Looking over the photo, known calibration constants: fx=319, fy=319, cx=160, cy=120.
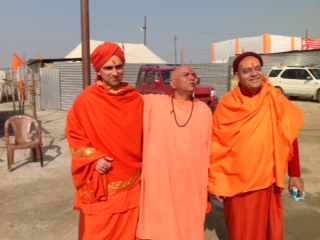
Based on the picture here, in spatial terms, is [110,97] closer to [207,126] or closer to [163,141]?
[163,141]

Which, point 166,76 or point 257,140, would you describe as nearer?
point 257,140

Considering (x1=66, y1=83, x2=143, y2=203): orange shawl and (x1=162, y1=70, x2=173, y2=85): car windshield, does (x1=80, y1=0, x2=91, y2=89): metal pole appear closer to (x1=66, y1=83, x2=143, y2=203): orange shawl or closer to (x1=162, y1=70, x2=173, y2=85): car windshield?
(x1=66, y1=83, x2=143, y2=203): orange shawl

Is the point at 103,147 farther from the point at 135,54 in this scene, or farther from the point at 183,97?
the point at 135,54

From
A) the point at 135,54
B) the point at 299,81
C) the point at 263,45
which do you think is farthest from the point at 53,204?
the point at 263,45

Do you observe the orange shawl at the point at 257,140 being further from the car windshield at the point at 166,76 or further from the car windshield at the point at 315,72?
the car windshield at the point at 315,72

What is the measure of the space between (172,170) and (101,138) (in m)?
0.54

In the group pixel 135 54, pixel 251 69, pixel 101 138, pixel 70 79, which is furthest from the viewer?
pixel 135 54

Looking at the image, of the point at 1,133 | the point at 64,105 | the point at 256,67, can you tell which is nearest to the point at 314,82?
the point at 64,105

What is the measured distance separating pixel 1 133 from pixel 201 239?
750cm

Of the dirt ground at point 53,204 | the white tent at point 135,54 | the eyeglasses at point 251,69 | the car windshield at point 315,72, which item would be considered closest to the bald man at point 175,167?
the eyeglasses at point 251,69

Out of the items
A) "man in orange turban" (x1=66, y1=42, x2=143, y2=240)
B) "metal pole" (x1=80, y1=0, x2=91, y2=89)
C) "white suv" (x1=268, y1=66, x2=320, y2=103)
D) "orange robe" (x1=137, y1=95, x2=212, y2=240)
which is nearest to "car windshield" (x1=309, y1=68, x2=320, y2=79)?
"white suv" (x1=268, y1=66, x2=320, y2=103)

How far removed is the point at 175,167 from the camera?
2.17 meters

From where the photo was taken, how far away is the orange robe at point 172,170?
7.08ft

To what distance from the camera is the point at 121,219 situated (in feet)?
6.83
